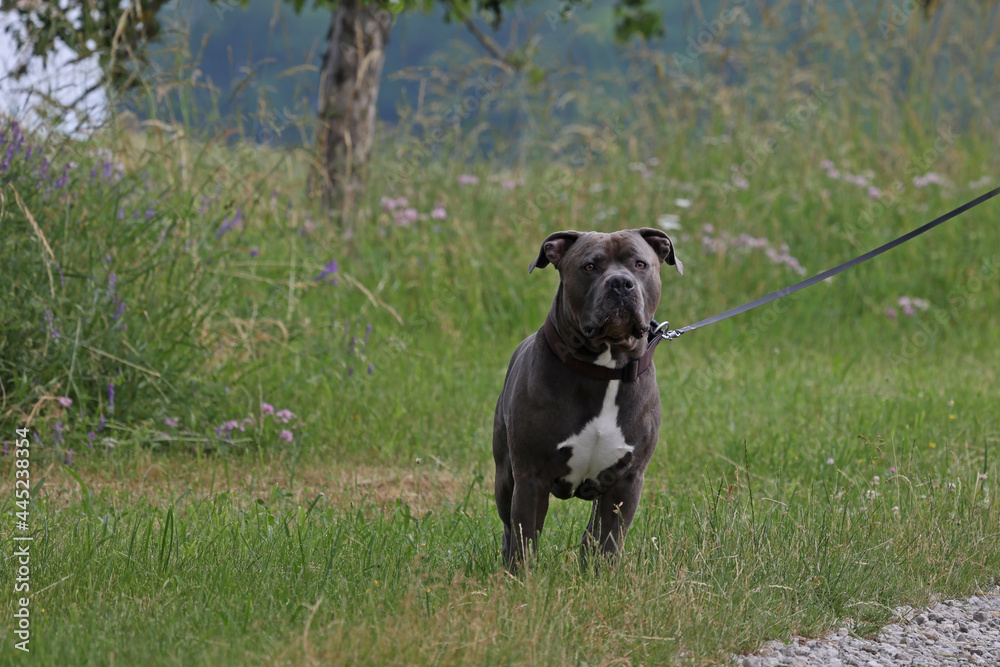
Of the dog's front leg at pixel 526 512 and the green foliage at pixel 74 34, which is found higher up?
the green foliage at pixel 74 34

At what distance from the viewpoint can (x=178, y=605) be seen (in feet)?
9.75

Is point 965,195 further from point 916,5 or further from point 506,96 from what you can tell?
point 506,96

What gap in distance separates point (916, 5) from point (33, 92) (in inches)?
308

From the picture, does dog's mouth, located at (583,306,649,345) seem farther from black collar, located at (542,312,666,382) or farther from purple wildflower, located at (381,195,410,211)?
purple wildflower, located at (381,195,410,211)

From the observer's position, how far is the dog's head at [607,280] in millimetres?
2941

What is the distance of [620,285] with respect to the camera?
116 inches

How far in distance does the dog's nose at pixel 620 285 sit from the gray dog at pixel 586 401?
28 mm

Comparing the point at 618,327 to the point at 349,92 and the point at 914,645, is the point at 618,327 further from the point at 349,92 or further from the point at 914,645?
the point at 349,92

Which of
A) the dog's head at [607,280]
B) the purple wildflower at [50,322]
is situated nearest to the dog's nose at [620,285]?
the dog's head at [607,280]

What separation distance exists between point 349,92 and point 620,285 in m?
5.46

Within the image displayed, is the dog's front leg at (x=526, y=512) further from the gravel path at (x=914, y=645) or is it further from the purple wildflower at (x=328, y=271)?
the purple wildflower at (x=328, y=271)

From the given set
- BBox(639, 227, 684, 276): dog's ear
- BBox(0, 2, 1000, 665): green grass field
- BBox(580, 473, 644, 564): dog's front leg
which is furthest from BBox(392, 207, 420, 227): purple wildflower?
BBox(580, 473, 644, 564): dog's front leg

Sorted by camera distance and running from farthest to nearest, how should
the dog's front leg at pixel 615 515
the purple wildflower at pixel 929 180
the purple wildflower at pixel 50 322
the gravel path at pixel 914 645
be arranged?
the purple wildflower at pixel 929 180, the purple wildflower at pixel 50 322, the dog's front leg at pixel 615 515, the gravel path at pixel 914 645

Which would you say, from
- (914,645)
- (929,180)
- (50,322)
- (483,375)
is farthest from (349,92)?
(914,645)
